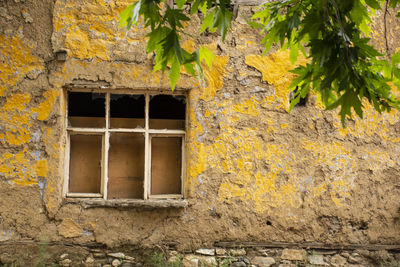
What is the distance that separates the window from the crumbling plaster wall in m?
0.18

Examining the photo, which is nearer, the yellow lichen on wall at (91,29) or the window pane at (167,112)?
the yellow lichen on wall at (91,29)

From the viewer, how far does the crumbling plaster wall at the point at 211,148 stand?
3.79 meters

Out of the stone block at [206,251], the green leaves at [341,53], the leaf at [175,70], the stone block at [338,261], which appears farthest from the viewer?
the stone block at [338,261]

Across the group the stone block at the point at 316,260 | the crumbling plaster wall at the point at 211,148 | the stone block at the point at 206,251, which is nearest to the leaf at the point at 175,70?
the crumbling plaster wall at the point at 211,148

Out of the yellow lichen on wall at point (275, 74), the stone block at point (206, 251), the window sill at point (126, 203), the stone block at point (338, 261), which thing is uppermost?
the yellow lichen on wall at point (275, 74)

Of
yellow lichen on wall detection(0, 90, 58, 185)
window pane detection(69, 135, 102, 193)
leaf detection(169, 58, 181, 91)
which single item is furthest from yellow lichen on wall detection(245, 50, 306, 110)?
leaf detection(169, 58, 181, 91)

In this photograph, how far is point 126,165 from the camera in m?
4.07

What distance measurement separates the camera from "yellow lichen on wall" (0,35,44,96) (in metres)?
3.82

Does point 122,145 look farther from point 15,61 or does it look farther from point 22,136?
point 15,61

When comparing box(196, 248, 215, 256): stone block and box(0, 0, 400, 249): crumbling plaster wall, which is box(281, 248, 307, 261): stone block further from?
box(196, 248, 215, 256): stone block

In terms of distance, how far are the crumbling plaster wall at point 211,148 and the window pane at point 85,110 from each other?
0.55 feet

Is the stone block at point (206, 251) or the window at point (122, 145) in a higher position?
the window at point (122, 145)

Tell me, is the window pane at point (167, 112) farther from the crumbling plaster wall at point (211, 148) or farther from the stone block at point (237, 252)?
the stone block at point (237, 252)

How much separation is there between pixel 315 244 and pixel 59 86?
302 cm
